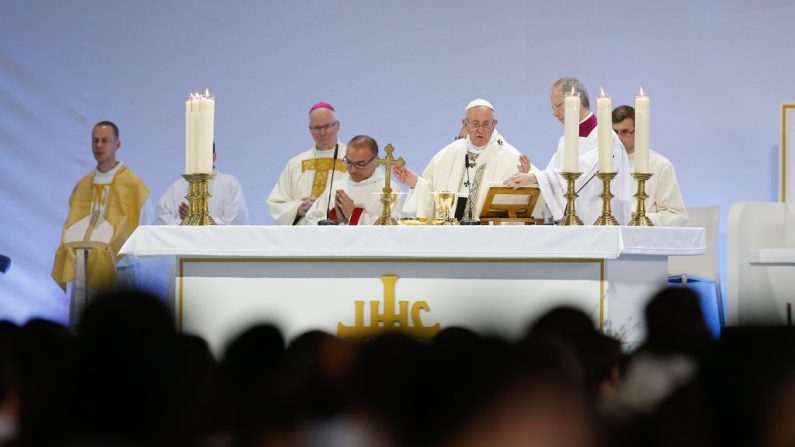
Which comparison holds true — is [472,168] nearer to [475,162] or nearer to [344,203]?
[475,162]

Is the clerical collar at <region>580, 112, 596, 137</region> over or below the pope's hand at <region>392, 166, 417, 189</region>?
over

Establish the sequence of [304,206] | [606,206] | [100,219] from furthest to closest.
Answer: [100,219] < [304,206] < [606,206]

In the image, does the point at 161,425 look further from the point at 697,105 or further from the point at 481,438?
the point at 697,105

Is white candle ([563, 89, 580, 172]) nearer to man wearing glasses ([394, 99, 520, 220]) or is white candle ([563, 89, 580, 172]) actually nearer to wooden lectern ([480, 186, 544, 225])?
Result: wooden lectern ([480, 186, 544, 225])

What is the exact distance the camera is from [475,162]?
6.68m

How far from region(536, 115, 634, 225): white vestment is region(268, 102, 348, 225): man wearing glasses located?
221 cm

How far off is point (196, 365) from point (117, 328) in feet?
0.34

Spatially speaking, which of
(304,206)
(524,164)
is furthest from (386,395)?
(304,206)

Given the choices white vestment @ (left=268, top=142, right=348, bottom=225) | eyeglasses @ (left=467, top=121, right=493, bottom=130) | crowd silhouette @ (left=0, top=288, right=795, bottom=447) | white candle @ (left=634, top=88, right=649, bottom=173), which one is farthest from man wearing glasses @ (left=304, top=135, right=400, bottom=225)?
crowd silhouette @ (left=0, top=288, right=795, bottom=447)

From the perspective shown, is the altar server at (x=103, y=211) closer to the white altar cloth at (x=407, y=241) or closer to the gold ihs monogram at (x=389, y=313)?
the white altar cloth at (x=407, y=241)

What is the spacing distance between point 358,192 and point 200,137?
1679mm

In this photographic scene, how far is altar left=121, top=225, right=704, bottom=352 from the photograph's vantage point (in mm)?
4730

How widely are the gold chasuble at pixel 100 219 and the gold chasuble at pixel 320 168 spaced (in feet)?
3.92

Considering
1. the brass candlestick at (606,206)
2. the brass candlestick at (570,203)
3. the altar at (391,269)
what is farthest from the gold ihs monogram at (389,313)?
the brass candlestick at (606,206)
